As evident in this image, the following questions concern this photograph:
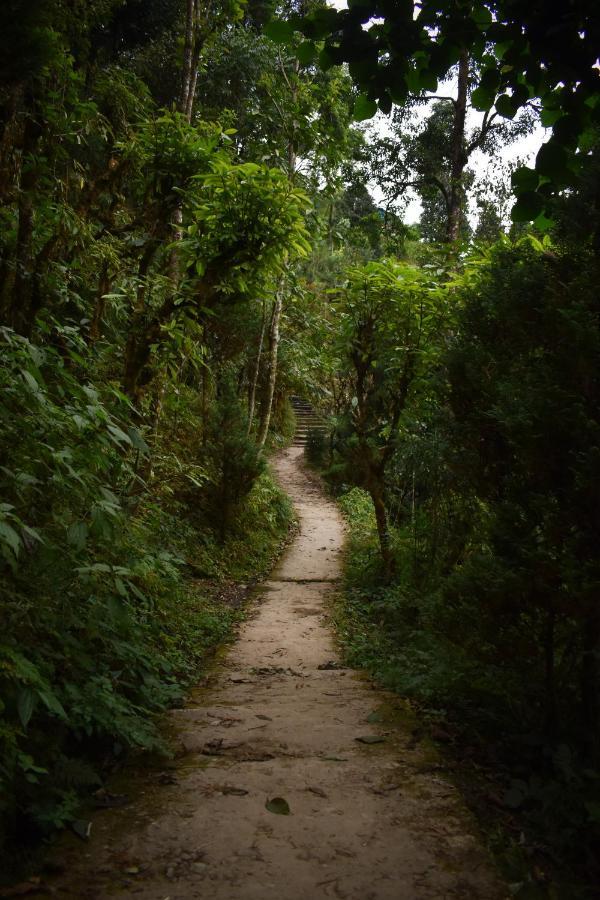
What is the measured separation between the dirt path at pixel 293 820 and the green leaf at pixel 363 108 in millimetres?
2796

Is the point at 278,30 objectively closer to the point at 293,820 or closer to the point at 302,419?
the point at 293,820

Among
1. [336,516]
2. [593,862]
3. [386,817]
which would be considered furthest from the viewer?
[336,516]

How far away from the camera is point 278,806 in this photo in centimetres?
237

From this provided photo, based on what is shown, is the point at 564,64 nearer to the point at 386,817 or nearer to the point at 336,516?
the point at 386,817

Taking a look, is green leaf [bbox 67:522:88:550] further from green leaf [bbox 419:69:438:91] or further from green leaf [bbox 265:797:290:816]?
green leaf [bbox 419:69:438:91]

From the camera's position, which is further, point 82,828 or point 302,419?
point 302,419

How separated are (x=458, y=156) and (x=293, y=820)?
11.4 meters

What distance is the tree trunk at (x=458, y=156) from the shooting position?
1059 cm

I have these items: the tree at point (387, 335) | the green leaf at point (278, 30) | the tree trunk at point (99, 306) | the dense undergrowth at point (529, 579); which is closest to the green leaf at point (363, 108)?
the green leaf at point (278, 30)

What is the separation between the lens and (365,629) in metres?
6.30

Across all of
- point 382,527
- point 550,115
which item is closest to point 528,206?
point 550,115

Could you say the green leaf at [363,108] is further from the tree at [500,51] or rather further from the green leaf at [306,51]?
the green leaf at [306,51]

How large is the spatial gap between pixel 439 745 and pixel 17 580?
222cm

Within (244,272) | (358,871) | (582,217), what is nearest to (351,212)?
(244,272)
